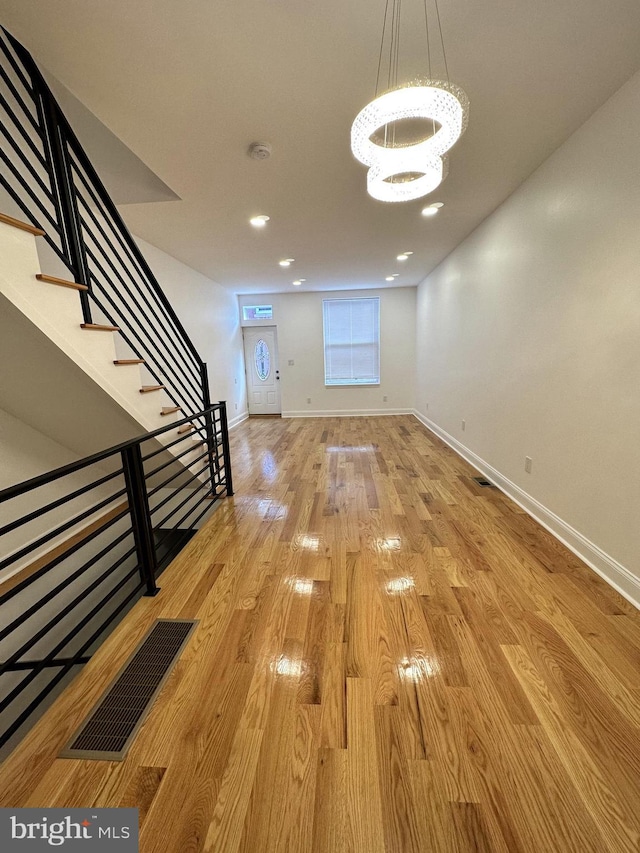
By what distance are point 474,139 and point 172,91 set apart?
6.17 feet

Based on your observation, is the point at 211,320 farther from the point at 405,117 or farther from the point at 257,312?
the point at 405,117

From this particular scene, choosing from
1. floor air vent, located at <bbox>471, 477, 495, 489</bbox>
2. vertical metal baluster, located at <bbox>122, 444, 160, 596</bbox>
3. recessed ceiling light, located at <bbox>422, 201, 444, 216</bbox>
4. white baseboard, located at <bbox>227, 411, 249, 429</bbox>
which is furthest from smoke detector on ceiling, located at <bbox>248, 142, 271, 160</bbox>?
white baseboard, located at <bbox>227, 411, 249, 429</bbox>

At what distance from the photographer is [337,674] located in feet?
4.59

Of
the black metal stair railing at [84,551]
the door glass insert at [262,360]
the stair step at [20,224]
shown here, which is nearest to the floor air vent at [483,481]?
the black metal stair railing at [84,551]

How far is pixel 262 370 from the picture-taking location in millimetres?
7812

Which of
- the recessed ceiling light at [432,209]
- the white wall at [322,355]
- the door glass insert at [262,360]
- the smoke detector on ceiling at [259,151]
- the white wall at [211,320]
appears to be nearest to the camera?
the smoke detector on ceiling at [259,151]

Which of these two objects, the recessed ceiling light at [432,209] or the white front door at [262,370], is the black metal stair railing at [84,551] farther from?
the white front door at [262,370]

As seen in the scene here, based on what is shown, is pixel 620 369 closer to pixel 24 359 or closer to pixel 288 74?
pixel 288 74

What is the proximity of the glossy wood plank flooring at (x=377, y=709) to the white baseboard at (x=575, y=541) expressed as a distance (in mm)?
74

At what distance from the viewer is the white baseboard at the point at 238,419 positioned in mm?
6648

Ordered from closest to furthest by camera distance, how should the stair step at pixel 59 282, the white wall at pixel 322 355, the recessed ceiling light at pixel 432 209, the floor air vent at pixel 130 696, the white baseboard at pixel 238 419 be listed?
the floor air vent at pixel 130 696
the stair step at pixel 59 282
the recessed ceiling light at pixel 432 209
the white baseboard at pixel 238 419
the white wall at pixel 322 355

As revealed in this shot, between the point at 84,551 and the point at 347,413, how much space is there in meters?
5.51

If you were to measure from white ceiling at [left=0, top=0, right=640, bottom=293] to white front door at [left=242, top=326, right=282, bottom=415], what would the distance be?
15.1 ft

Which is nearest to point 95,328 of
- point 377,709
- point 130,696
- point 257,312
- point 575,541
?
point 130,696
